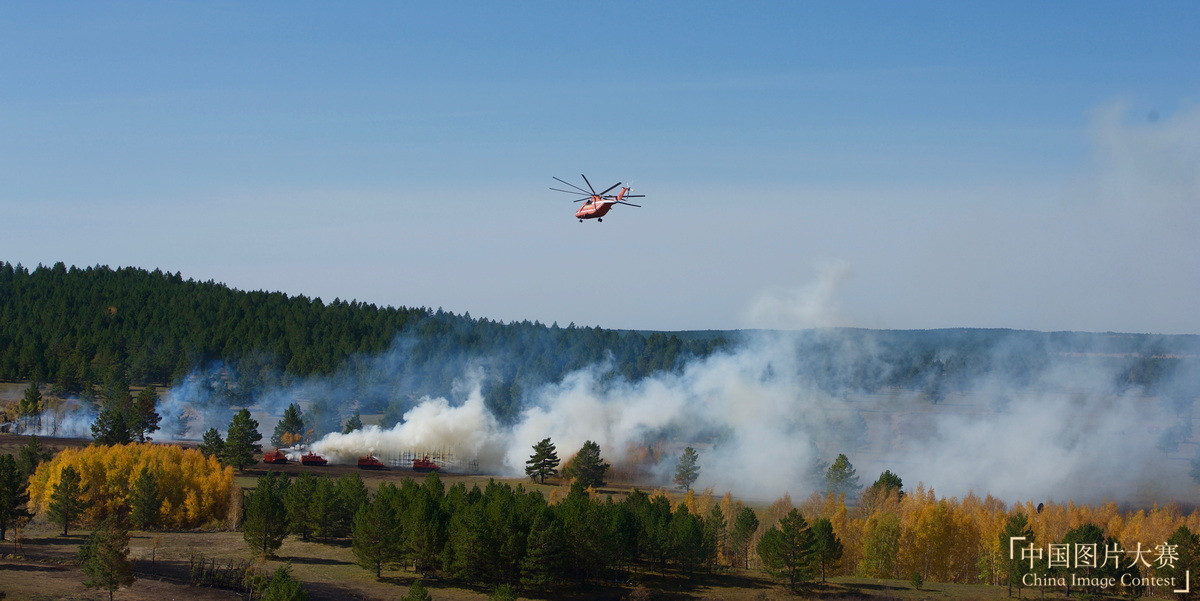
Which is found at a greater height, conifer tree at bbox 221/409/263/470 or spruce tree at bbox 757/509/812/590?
conifer tree at bbox 221/409/263/470

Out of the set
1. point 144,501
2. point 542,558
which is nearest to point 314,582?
point 542,558

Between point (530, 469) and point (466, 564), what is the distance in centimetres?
7149

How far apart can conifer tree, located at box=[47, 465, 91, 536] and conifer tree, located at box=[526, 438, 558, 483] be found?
68.2 meters

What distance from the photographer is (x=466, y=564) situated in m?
95.8

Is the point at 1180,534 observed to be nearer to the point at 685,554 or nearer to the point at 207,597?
the point at 685,554

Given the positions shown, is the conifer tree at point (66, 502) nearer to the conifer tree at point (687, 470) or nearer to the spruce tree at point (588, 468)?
the spruce tree at point (588, 468)

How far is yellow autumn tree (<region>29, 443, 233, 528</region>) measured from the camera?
121 metres

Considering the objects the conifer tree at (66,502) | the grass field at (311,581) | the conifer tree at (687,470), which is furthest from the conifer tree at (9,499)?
the conifer tree at (687,470)

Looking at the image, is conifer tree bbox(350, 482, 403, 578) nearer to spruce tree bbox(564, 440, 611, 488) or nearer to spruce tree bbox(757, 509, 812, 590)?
spruce tree bbox(757, 509, 812, 590)

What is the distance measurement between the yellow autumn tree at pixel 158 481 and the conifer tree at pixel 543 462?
5063 cm

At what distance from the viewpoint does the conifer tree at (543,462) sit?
166375 mm

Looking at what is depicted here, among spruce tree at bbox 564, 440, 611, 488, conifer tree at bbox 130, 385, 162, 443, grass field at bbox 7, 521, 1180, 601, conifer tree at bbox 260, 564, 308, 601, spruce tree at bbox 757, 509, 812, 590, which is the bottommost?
grass field at bbox 7, 521, 1180, 601

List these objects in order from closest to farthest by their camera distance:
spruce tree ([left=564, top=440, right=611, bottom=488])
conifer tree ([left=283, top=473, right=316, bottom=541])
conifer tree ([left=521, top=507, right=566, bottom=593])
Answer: conifer tree ([left=521, top=507, right=566, bottom=593])
conifer tree ([left=283, top=473, right=316, bottom=541])
spruce tree ([left=564, top=440, right=611, bottom=488])

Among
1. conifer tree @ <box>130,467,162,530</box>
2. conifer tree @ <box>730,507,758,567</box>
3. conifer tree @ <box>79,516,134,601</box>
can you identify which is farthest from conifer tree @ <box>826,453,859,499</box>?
conifer tree @ <box>79,516,134,601</box>
